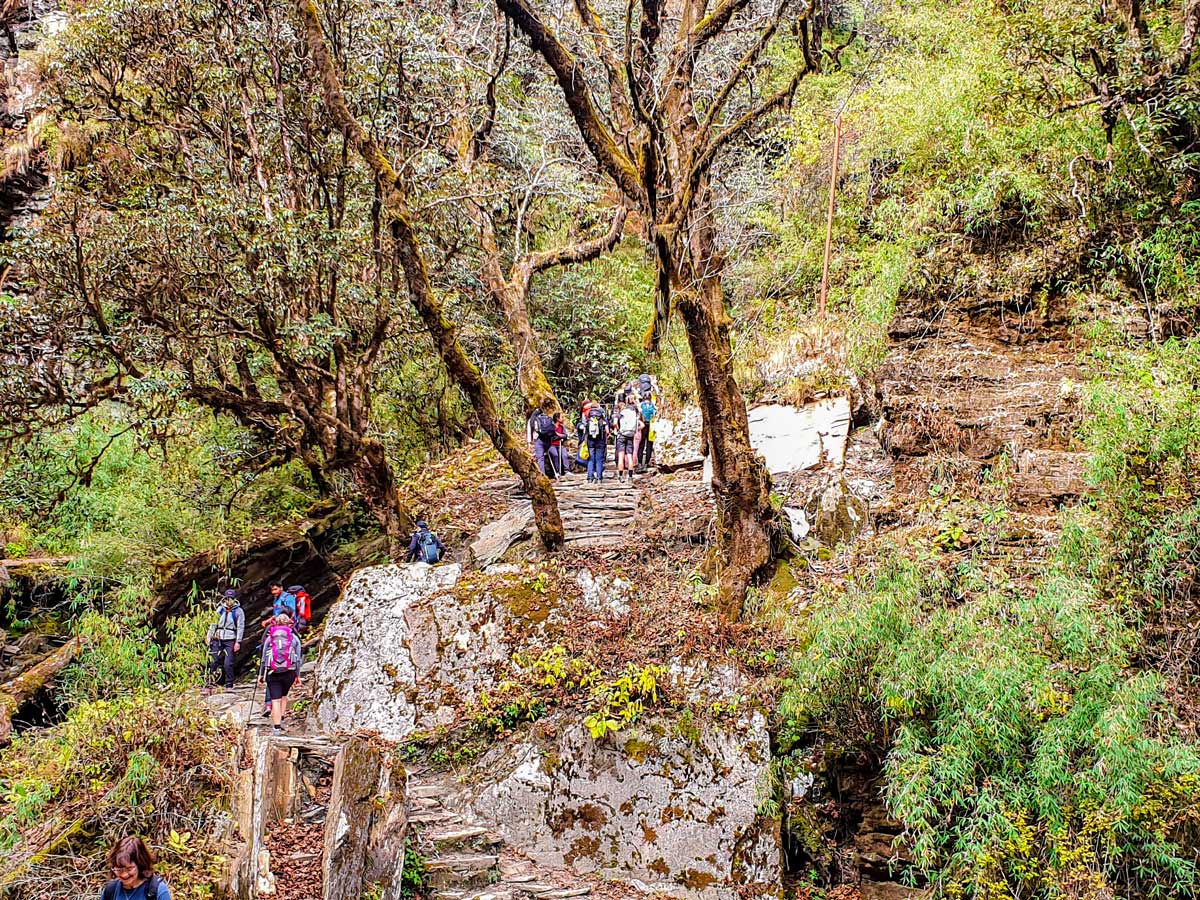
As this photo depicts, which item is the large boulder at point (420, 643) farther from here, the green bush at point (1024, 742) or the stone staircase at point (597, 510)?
the green bush at point (1024, 742)

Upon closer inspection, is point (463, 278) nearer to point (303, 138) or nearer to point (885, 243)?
point (303, 138)

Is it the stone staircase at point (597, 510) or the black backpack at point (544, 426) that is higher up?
the black backpack at point (544, 426)

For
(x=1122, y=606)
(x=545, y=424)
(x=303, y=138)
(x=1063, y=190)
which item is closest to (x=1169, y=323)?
(x=1063, y=190)

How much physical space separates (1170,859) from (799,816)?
11.0 feet

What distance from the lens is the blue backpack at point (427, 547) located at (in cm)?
1215

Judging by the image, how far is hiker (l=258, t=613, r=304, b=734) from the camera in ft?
30.7

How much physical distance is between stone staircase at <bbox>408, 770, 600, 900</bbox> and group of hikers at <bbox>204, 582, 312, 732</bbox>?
230cm

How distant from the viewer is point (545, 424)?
553 inches

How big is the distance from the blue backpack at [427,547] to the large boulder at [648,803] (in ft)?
12.9

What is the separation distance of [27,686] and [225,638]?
2.46 meters

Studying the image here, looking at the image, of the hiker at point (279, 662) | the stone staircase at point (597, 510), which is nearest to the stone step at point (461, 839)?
the hiker at point (279, 662)

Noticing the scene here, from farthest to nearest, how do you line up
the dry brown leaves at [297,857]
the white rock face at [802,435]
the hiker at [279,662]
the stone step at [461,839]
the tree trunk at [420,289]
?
the white rock face at [802,435] → the tree trunk at [420,289] → the hiker at [279,662] → the stone step at [461,839] → the dry brown leaves at [297,857]

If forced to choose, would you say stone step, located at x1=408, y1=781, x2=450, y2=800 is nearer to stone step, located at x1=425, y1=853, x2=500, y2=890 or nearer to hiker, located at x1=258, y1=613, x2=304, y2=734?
stone step, located at x1=425, y1=853, x2=500, y2=890

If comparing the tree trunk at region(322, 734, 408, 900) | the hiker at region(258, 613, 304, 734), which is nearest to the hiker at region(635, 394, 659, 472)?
the hiker at region(258, 613, 304, 734)
